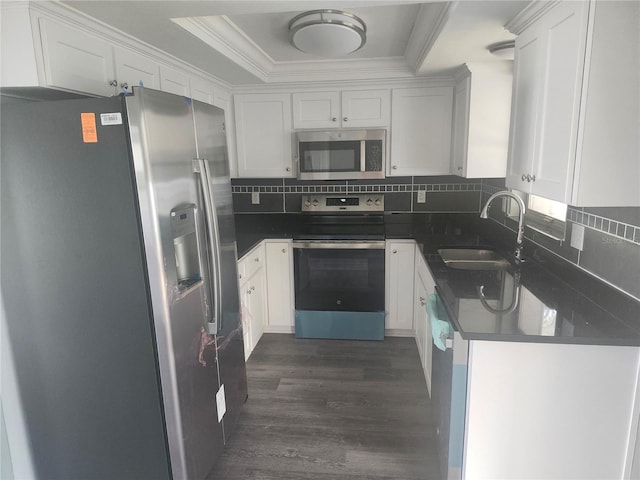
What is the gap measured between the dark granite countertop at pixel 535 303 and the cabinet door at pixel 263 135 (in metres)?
0.99

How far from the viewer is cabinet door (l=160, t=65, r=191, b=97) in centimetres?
222

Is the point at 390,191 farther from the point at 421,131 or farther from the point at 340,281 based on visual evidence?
the point at 340,281

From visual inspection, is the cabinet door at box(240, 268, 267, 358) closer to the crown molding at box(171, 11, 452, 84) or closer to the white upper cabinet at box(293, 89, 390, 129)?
the white upper cabinet at box(293, 89, 390, 129)

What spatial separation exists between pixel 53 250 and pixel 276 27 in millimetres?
1671

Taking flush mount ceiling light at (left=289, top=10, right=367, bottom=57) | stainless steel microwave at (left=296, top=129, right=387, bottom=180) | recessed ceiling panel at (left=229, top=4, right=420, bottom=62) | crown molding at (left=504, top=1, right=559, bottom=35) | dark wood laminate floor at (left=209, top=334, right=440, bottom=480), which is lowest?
dark wood laminate floor at (left=209, top=334, right=440, bottom=480)

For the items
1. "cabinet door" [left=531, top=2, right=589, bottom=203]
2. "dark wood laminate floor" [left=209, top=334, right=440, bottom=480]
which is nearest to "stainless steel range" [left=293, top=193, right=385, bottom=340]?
"dark wood laminate floor" [left=209, top=334, right=440, bottom=480]

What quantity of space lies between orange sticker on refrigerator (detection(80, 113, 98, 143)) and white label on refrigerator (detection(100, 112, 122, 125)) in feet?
0.12

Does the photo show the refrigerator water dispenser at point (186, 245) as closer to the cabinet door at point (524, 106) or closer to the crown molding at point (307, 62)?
the crown molding at point (307, 62)

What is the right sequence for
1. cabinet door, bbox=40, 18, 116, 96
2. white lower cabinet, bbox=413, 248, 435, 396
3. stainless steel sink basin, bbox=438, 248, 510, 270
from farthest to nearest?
stainless steel sink basin, bbox=438, 248, 510, 270 < white lower cabinet, bbox=413, 248, 435, 396 < cabinet door, bbox=40, 18, 116, 96

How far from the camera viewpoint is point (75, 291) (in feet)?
4.92

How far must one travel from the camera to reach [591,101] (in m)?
1.25

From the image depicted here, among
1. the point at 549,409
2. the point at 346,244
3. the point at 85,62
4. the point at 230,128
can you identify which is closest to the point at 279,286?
the point at 346,244

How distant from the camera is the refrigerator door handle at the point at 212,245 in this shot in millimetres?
1655

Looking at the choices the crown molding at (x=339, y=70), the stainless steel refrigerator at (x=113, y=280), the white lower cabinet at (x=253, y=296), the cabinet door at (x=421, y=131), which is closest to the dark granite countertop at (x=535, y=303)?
the white lower cabinet at (x=253, y=296)
